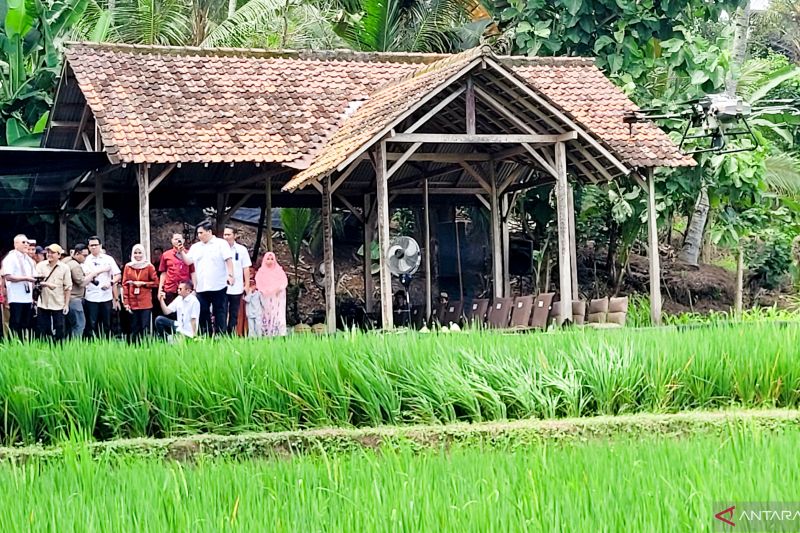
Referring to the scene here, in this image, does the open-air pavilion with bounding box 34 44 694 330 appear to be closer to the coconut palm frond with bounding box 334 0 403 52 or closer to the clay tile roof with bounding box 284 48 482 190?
the clay tile roof with bounding box 284 48 482 190

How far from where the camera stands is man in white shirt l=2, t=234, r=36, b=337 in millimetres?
11578

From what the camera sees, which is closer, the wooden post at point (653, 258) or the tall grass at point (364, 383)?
the tall grass at point (364, 383)

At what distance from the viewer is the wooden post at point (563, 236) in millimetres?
13805

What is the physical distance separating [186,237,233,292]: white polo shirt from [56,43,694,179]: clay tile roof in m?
1.69

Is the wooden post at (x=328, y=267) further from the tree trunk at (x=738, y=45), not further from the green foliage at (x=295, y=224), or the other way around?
the tree trunk at (x=738, y=45)

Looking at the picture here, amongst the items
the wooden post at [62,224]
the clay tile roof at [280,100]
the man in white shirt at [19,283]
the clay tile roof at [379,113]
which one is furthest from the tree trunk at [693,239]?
the man in white shirt at [19,283]

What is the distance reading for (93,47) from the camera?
50.4ft

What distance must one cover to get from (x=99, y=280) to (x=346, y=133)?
3.80m

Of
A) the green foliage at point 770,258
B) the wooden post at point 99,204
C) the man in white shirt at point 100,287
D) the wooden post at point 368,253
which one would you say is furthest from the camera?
the green foliage at point 770,258

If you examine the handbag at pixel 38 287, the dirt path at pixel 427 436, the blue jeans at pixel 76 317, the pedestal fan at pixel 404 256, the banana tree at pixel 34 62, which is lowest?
the dirt path at pixel 427 436

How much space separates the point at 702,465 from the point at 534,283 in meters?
15.7

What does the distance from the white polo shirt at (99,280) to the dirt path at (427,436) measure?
16.8 ft

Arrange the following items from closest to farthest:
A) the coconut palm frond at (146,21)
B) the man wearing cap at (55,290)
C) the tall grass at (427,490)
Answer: the tall grass at (427,490)
the man wearing cap at (55,290)
the coconut palm frond at (146,21)

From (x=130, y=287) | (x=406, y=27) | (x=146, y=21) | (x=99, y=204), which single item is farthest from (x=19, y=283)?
(x=406, y=27)
